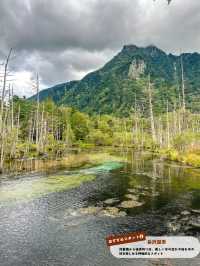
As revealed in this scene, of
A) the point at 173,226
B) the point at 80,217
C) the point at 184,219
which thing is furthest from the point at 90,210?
the point at 184,219

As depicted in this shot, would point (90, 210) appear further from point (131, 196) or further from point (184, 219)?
point (184, 219)

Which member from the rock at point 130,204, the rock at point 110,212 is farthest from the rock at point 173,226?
the rock at point 130,204

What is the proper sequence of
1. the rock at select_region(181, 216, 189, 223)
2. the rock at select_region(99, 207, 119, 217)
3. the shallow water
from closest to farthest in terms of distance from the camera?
the shallow water → the rock at select_region(181, 216, 189, 223) → the rock at select_region(99, 207, 119, 217)

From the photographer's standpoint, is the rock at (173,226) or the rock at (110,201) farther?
the rock at (110,201)

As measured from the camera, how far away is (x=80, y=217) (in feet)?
83.0

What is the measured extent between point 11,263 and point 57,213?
927 centimetres

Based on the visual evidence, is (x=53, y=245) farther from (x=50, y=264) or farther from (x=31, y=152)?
(x=31, y=152)

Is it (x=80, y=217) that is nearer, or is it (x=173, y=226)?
(x=173, y=226)

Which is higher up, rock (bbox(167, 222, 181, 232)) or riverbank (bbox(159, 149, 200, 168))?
riverbank (bbox(159, 149, 200, 168))

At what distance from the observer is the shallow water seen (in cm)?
1827

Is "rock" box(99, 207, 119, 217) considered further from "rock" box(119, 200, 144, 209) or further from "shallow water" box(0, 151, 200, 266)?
"rock" box(119, 200, 144, 209)

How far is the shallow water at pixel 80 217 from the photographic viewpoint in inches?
719

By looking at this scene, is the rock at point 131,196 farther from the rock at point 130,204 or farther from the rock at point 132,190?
the rock at point 132,190

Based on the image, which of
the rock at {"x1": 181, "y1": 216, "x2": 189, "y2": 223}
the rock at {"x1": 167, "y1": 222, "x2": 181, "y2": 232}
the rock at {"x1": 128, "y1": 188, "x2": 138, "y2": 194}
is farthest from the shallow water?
the rock at {"x1": 181, "y1": 216, "x2": 189, "y2": 223}
